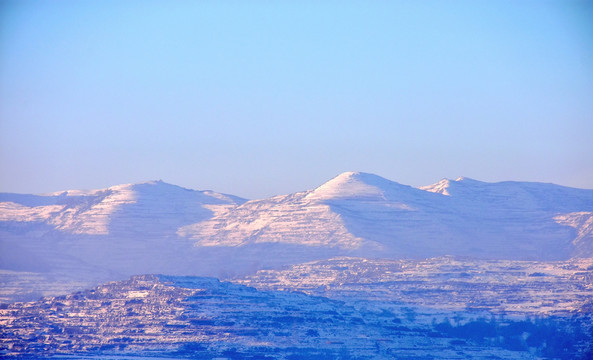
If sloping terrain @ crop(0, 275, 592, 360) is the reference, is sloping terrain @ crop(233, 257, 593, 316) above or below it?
above

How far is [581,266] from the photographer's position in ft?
569

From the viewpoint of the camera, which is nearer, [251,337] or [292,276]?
[251,337]

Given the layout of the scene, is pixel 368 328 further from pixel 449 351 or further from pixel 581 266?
pixel 581 266

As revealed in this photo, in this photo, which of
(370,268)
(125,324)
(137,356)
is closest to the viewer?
(137,356)

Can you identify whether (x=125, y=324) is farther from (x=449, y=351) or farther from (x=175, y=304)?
(x=449, y=351)

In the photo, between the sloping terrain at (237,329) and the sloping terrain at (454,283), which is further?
the sloping terrain at (454,283)

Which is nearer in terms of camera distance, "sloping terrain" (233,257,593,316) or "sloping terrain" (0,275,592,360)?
"sloping terrain" (0,275,592,360)

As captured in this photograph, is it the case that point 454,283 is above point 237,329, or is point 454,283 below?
above

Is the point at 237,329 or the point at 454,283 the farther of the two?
the point at 454,283

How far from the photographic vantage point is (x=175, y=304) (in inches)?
5044

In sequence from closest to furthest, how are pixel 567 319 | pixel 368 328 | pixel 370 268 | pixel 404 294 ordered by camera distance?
pixel 368 328 → pixel 567 319 → pixel 404 294 → pixel 370 268

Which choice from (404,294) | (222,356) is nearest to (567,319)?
(404,294)

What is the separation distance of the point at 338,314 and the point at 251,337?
13440 millimetres

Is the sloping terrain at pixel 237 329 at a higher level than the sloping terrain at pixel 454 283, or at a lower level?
lower
